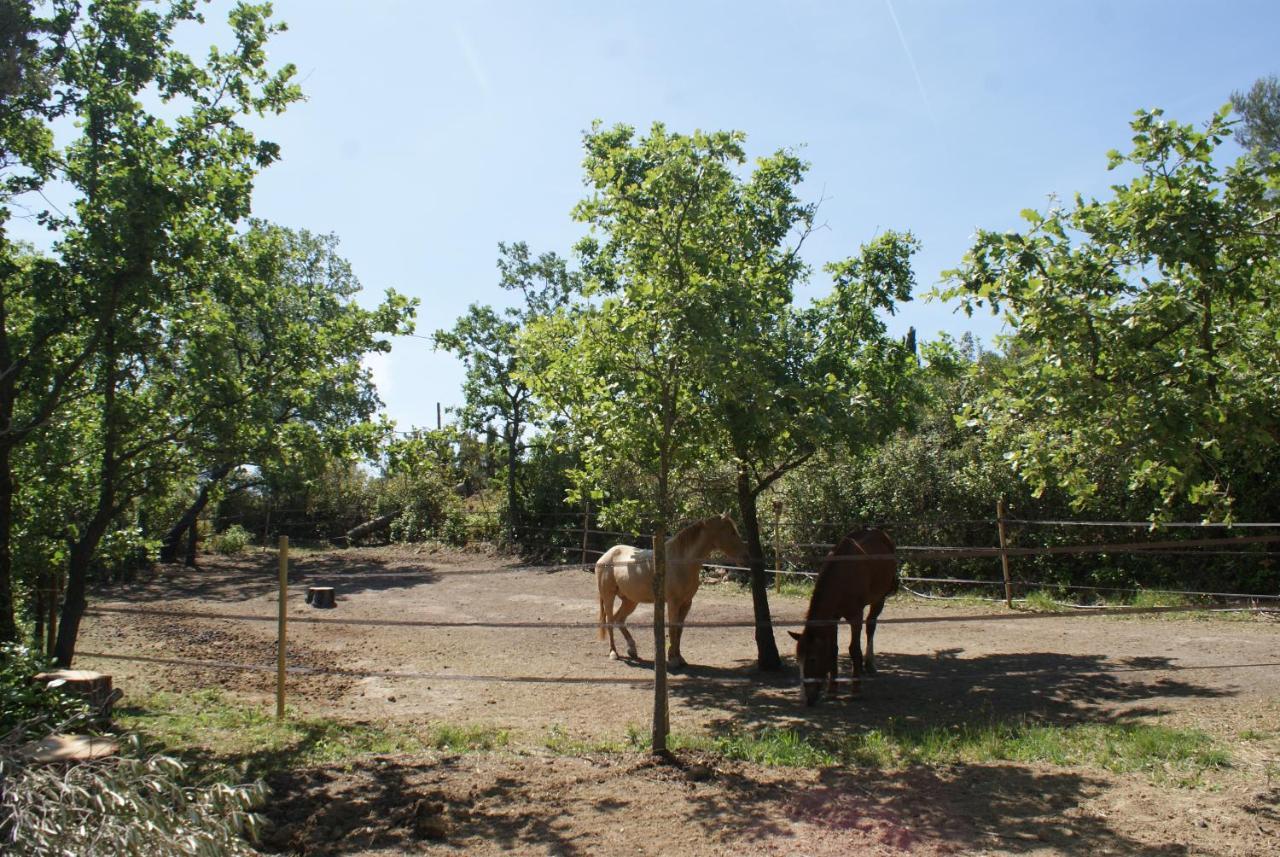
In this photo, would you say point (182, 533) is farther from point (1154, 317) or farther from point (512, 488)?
point (1154, 317)

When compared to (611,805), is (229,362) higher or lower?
higher

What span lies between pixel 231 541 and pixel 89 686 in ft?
65.2

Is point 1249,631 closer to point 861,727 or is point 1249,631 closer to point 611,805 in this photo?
point 861,727

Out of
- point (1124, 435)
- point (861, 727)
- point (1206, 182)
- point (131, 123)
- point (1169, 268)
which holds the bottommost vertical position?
point (861, 727)

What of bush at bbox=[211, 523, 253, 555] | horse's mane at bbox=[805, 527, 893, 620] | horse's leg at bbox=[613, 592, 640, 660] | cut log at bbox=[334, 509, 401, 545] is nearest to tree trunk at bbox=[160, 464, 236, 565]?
bush at bbox=[211, 523, 253, 555]

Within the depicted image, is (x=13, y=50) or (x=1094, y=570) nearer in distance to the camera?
(x=13, y=50)

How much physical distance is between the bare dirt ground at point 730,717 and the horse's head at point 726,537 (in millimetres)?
1361

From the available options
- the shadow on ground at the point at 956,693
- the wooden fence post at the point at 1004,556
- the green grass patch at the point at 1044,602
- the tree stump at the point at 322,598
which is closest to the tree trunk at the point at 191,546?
the tree stump at the point at 322,598

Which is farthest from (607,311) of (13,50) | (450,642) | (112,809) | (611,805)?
(450,642)

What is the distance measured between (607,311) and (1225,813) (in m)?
4.71

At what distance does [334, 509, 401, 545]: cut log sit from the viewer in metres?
27.2

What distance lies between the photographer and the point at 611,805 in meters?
4.99

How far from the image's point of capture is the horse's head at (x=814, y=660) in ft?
25.0

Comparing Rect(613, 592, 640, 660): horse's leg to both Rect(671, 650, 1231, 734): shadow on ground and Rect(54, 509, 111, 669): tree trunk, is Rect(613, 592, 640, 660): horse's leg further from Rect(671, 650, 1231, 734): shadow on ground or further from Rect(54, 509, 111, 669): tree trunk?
Rect(54, 509, 111, 669): tree trunk
